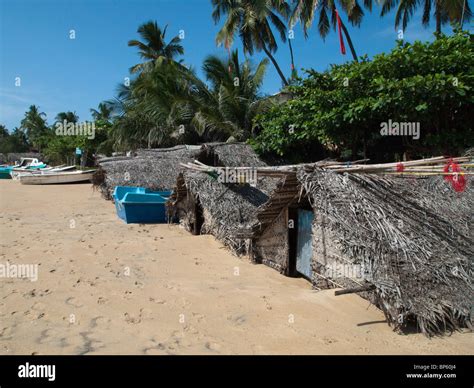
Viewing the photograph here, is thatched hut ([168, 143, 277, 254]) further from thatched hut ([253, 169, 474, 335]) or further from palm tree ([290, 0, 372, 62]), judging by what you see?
palm tree ([290, 0, 372, 62])

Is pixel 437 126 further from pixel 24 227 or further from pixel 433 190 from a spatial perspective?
pixel 24 227

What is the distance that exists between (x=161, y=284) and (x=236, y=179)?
3423mm

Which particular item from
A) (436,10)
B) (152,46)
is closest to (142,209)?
(436,10)

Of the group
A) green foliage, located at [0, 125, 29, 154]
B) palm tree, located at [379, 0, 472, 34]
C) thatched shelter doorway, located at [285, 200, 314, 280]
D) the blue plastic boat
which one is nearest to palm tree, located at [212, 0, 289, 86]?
palm tree, located at [379, 0, 472, 34]

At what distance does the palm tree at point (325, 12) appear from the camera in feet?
63.6

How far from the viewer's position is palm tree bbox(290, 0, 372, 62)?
19391 mm

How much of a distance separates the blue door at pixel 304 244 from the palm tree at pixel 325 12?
53.1 ft

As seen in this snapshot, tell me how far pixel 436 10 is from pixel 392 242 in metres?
15.9

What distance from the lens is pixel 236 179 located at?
8.66 m

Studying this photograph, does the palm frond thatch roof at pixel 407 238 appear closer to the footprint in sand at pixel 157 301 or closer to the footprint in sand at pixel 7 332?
the footprint in sand at pixel 157 301

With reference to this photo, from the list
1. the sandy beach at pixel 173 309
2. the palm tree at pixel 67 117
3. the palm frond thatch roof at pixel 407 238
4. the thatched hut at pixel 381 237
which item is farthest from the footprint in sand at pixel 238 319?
the palm tree at pixel 67 117

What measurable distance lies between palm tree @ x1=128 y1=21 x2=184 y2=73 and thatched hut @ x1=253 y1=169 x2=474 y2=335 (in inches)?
1023

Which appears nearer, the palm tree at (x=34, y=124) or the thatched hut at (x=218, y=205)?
the thatched hut at (x=218, y=205)
